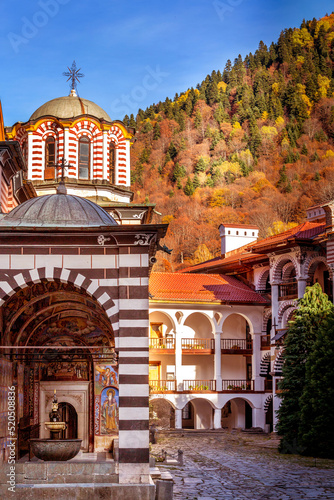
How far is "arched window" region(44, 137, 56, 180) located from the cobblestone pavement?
444 inches

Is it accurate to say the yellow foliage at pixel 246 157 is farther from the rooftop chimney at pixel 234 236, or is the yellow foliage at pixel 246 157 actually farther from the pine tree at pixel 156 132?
the rooftop chimney at pixel 234 236

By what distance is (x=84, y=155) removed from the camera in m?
29.7

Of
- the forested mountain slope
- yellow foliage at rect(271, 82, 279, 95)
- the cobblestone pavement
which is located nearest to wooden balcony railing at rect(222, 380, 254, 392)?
the cobblestone pavement

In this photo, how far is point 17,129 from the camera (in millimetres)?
30422

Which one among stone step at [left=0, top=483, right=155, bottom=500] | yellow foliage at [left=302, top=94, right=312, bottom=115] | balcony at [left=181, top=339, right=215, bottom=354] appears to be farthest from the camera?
yellow foliage at [left=302, top=94, right=312, bottom=115]

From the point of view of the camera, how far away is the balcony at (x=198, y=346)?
3800 centimetres

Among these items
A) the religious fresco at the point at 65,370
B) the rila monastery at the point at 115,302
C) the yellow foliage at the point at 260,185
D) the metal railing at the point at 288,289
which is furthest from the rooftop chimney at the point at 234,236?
the yellow foliage at the point at 260,185

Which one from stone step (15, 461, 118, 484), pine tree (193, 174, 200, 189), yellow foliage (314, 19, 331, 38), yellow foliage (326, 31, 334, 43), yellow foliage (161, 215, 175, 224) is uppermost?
yellow foliage (314, 19, 331, 38)

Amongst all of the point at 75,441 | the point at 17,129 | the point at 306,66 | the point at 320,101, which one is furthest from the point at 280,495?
the point at 306,66

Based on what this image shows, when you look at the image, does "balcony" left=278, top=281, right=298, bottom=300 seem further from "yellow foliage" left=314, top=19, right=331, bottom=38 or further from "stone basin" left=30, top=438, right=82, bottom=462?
"yellow foliage" left=314, top=19, right=331, bottom=38

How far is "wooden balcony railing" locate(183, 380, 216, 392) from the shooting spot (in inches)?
1464

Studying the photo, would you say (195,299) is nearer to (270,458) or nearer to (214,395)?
(214,395)

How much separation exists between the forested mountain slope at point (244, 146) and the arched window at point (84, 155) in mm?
38558

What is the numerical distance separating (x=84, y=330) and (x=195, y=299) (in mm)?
18807
